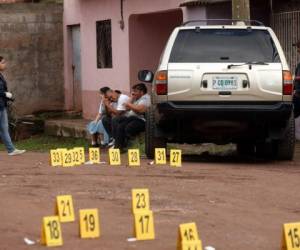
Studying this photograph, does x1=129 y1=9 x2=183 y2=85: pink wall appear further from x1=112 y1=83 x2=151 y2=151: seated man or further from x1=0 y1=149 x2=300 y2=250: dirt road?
x1=0 y1=149 x2=300 y2=250: dirt road

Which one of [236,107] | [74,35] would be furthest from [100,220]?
[74,35]

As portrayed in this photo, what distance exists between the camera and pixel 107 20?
21.3m

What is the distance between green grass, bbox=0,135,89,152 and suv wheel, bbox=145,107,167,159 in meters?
5.51

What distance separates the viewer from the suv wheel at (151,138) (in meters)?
12.6

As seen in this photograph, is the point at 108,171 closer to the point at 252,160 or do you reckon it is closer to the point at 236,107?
the point at 236,107

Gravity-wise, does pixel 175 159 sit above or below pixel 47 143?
above

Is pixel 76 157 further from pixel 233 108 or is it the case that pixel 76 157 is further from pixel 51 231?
pixel 51 231

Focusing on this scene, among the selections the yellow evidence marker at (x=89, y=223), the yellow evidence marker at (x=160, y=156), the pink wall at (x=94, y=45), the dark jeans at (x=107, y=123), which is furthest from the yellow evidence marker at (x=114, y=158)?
the pink wall at (x=94, y=45)

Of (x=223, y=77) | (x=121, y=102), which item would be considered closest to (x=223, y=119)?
(x=223, y=77)

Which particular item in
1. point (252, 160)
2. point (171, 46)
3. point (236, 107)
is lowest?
point (252, 160)

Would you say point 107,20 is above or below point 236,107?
above

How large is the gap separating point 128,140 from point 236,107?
3.66 meters

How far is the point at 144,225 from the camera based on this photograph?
23.0 feet

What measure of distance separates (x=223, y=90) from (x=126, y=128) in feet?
11.1
